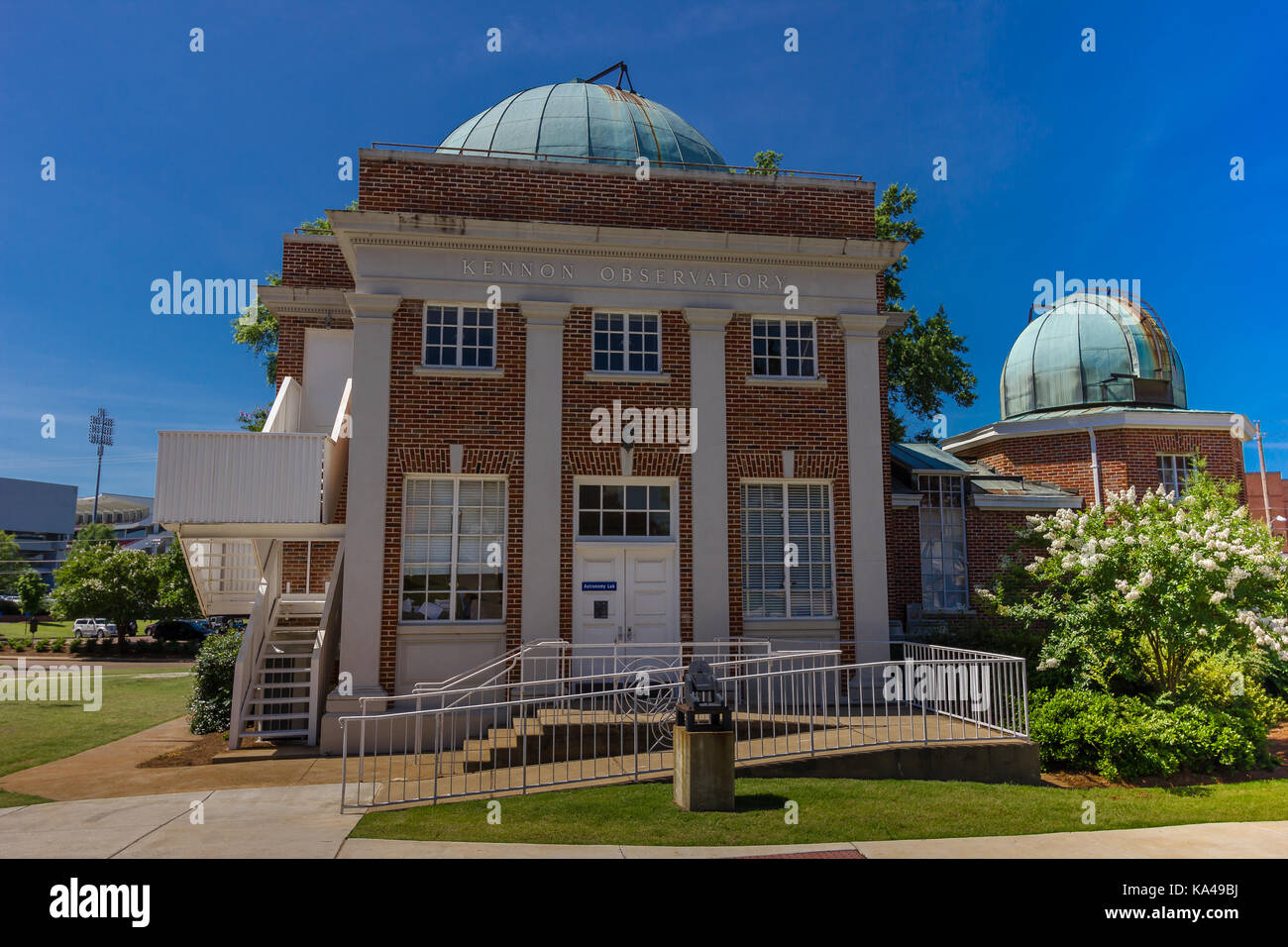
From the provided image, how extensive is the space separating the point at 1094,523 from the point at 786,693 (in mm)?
5517

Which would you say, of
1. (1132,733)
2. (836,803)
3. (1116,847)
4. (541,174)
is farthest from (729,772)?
(541,174)

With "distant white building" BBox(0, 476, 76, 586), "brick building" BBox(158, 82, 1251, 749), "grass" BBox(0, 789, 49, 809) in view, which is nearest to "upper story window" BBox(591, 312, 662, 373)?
"brick building" BBox(158, 82, 1251, 749)

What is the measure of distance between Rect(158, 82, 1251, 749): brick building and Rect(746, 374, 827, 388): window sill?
1.4 inches

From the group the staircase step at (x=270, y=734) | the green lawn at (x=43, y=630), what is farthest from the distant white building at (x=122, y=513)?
the staircase step at (x=270, y=734)

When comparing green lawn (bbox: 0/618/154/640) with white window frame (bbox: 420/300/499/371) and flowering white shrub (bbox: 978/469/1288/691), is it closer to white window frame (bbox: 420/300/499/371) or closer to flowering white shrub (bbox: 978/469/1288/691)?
white window frame (bbox: 420/300/499/371)

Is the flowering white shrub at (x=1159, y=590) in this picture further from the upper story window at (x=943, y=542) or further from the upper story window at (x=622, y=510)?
the upper story window at (x=622, y=510)

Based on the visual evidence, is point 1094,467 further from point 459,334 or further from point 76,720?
point 76,720

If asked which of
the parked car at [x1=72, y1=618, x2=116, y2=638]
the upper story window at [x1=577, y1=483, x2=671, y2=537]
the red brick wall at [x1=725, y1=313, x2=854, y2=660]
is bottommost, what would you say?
the parked car at [x1=72, y1=618, x2=116, y2=638]

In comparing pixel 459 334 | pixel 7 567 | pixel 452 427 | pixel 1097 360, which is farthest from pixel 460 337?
pixel 7 567

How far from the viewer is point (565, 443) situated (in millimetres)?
13320

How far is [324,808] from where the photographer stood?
8656mm

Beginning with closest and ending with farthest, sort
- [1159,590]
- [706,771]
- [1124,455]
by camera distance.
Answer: [706,771], [1159,590], [1124,455]

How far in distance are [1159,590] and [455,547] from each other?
10101mm

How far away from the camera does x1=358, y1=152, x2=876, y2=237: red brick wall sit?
44.5 ft
